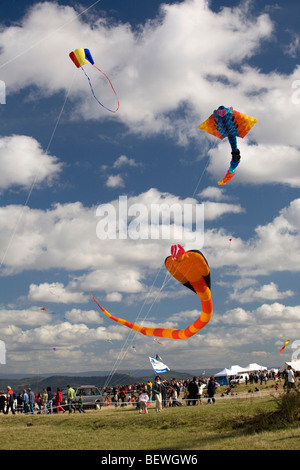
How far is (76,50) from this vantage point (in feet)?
47.1

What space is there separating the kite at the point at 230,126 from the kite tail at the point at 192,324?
5.82m

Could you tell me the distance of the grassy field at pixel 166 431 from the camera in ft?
41.9

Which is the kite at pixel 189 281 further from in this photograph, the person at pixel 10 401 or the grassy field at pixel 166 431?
the person at pixel 10 401

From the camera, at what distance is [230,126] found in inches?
722

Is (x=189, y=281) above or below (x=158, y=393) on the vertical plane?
above

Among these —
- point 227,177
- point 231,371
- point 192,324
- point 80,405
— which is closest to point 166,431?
point 192,324

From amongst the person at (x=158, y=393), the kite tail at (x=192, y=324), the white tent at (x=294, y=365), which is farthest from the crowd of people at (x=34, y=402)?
the white tent at (x=294, y=365)

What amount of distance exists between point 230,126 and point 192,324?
8.11m

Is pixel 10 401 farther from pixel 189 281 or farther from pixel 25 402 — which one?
pixel 189 281

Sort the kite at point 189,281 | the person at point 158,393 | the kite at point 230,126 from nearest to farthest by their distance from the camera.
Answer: the kite at point 189,281
the kite at point 230,126
the person at point 158,393

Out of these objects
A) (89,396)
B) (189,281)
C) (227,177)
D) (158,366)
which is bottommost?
(89,396)

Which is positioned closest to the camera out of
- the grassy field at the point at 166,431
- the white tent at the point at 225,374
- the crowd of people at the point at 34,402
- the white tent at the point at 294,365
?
the grassy field at the point at 166,431
